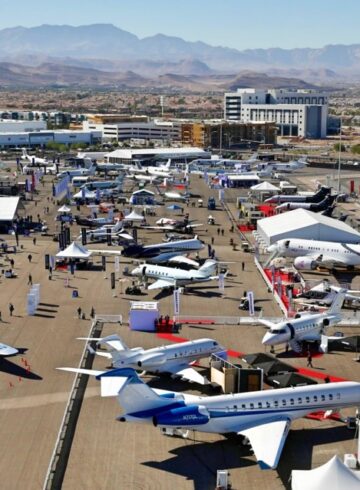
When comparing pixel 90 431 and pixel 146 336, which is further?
pixel 146 336

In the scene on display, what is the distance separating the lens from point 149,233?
78.8 m

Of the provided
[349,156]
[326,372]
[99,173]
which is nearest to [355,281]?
[326,372]

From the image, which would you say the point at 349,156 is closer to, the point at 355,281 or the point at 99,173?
the point at 99,173

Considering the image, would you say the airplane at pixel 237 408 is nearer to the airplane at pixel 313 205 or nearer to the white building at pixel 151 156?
the airplane at pixel 313 205

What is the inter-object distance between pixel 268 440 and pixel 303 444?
272cm

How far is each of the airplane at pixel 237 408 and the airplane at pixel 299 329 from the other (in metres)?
9.26

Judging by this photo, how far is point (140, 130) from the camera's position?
19762 cm

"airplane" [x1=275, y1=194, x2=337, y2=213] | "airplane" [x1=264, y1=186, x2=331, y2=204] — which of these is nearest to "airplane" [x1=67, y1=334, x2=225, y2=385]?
"airplane" [x1=275, y1=194, x2=337, y2=213]

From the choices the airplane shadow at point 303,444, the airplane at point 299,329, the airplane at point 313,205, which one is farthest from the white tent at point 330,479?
the airplane at point 313,205

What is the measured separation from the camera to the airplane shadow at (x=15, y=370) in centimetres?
3772

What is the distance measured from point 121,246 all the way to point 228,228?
1542cm

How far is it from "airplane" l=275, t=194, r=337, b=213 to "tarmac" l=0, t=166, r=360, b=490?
30.6m

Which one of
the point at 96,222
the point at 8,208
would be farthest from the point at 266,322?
the point at 8,208

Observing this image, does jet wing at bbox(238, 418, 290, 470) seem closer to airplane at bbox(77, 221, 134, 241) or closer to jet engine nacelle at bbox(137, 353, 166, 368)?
jet engine nacelle at bbox(137, 353, 166, 368)
